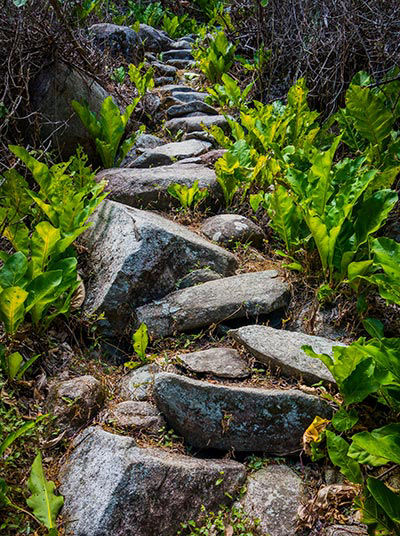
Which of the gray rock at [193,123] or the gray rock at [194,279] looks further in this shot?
the gray rock at [193,123]

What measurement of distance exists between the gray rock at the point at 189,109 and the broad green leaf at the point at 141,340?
383 cm

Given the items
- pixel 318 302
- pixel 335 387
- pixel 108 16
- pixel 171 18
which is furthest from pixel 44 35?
pixel 171 18

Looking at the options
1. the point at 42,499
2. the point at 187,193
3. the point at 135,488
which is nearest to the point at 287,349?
the point at 135,488

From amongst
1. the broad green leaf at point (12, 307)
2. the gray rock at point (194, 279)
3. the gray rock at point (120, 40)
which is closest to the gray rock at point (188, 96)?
the gray rock at point (120, 40)

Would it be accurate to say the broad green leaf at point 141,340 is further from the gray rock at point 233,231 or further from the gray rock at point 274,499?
the gray rock at point 233,231

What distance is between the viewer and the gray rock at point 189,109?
6.07 meters

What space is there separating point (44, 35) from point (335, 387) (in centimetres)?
376

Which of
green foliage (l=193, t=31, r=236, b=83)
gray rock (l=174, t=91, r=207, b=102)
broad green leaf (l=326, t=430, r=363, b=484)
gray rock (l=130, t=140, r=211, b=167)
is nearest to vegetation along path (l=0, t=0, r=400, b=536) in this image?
broad green leaf (l=326, t=430, r=363, b=484)

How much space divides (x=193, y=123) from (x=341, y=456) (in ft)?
13.9

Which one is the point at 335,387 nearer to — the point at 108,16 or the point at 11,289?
the point at 11,289

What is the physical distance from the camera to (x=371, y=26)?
15.7 ft

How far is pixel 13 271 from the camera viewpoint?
2.68m

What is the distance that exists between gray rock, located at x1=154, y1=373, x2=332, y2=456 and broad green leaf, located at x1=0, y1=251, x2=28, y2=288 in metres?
0.91

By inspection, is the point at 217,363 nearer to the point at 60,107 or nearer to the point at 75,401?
the point at 75,401
